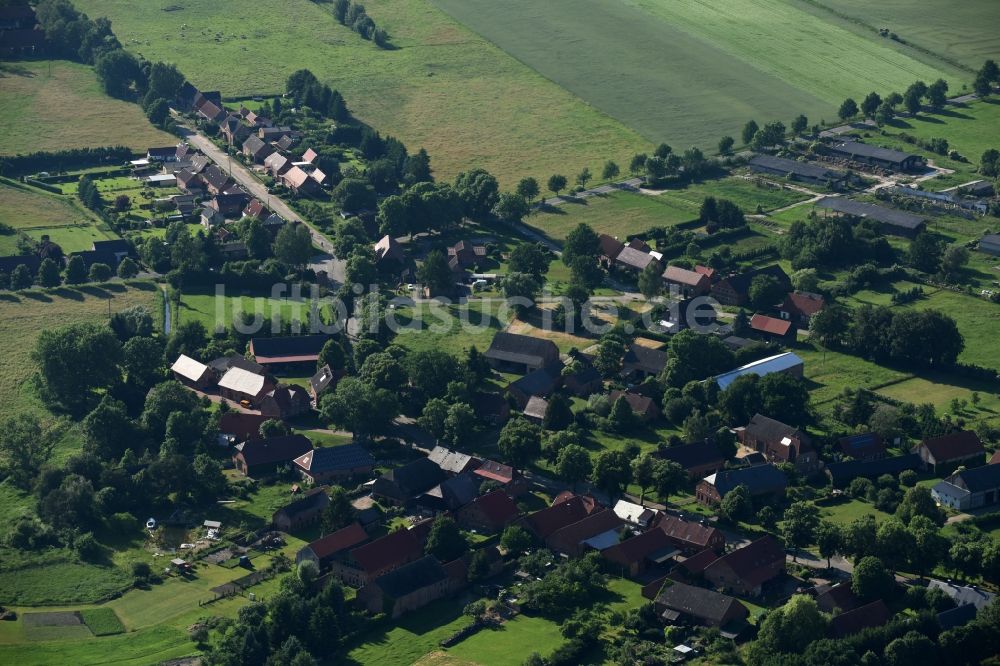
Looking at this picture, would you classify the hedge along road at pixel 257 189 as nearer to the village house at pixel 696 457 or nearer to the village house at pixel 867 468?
the village house at pixel 696 457

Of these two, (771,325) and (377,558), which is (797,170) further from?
(377,558)

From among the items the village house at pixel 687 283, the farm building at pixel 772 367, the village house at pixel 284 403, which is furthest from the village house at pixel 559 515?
the village house at pixel 687 283

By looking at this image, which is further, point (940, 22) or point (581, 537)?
point (940, 22)

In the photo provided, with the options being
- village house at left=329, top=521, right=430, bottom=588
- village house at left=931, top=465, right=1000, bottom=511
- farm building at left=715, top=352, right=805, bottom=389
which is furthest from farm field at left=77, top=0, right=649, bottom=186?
village house at left=329, top=521, right=430, bottom=588

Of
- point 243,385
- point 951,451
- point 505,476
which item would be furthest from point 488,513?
point 951,451

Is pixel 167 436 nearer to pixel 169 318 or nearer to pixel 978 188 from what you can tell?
pixel 169 318

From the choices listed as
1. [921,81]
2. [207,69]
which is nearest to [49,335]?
[207,69]
